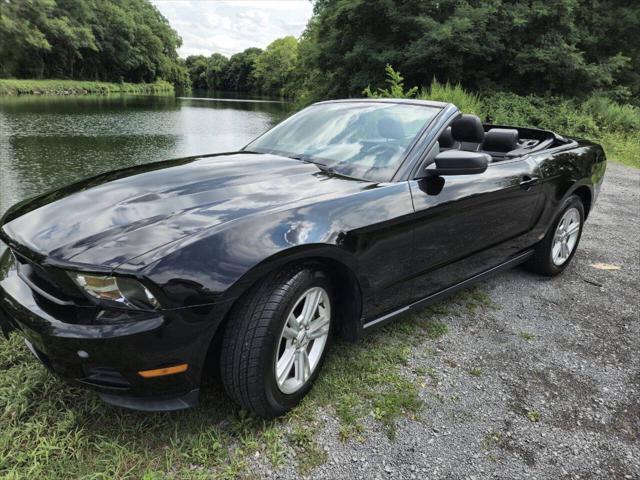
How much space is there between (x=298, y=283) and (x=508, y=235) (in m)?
1.80

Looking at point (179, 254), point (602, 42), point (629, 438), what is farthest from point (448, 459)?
point (602, 42)

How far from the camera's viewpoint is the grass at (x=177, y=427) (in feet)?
5.40

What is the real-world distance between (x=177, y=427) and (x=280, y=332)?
592mm

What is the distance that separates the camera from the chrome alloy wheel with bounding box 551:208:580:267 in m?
3.61

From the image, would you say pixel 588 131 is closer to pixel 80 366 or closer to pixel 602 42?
pixel 602 42

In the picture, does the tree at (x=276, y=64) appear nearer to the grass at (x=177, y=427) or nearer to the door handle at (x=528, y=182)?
the door handle at (x=528, y=182)

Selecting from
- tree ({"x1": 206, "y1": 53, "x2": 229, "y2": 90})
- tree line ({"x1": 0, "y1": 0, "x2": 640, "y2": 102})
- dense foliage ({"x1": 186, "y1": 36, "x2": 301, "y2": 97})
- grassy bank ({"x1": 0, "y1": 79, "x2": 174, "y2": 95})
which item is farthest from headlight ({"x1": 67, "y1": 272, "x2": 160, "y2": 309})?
tree ({"x1": 206, "y1": 53, "x2": 229, "y2": 90})

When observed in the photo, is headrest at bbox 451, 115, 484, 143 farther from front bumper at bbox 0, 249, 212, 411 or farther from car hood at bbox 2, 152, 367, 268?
front bumper at bbox 0, 249, 212, 411

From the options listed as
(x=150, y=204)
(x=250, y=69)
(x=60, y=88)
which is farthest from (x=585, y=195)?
(x=250, y=69)

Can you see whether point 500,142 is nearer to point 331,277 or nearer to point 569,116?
point 331,277

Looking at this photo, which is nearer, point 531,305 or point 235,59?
point 531,305

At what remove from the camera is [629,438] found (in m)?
1.99

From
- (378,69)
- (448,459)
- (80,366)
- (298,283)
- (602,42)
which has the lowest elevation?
(448,459)

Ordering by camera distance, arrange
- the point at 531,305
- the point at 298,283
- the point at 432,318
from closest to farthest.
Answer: the point at 298,283 → the point at 432,318 → the point at 531,305
